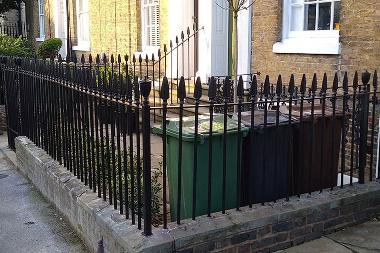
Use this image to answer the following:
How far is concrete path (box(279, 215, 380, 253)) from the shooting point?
3.87m

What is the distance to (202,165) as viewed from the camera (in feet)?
12.0

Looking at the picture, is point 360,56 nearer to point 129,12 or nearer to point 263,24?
point 263,24

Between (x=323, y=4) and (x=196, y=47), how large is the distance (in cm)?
402

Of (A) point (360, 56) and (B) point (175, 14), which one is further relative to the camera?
(B) point (175, 14)

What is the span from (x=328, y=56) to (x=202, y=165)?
12.6 feet

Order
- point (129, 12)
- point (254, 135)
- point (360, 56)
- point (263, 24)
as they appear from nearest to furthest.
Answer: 1. point (254, 135)
2. point (360, 56)
3. point (263, 24)
4. point (129, 12)

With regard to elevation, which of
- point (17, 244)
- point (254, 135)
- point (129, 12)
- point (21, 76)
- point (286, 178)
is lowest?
point (17, 244)

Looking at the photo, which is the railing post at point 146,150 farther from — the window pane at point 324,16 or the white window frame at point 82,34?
the white window frame at point 82,34

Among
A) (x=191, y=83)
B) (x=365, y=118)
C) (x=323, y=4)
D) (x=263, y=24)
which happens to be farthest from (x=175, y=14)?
(x=365, y=118)

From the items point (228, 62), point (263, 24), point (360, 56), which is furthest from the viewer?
point (228, 62)

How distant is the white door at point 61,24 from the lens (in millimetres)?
18094

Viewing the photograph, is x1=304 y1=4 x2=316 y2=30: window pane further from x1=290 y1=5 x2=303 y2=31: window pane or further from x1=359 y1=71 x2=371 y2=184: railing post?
x1=359 y1=71 x2=371 y2=184: railing post

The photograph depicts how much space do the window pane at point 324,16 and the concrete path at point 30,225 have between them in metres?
4.74

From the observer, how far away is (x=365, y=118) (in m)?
4.52
